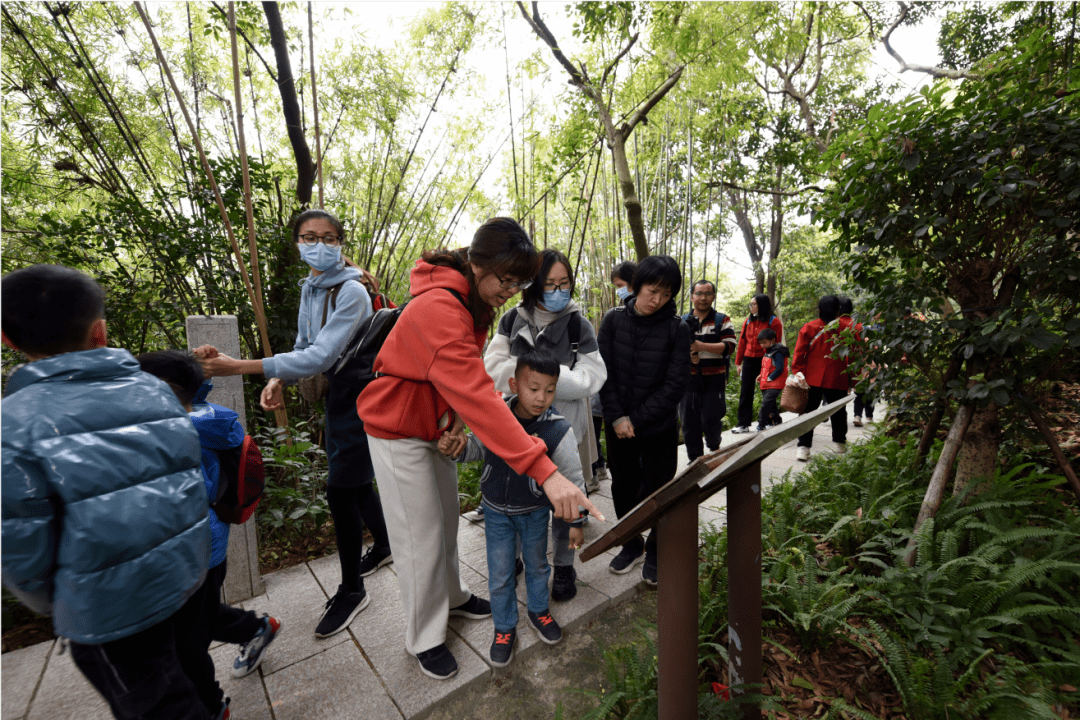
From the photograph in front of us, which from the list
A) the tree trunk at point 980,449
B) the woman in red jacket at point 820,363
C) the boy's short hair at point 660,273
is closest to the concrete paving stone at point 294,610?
the boy's short hair at point 660,273

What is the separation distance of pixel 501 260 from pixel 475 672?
1617 mm

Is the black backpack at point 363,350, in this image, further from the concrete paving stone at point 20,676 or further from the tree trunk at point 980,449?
the tree trunk at point 980,449

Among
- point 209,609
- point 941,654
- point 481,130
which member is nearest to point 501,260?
point 209,609

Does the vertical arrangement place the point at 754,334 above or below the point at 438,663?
above

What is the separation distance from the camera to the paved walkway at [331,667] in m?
1.62

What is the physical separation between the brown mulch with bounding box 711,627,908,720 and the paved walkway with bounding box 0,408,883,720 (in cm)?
71

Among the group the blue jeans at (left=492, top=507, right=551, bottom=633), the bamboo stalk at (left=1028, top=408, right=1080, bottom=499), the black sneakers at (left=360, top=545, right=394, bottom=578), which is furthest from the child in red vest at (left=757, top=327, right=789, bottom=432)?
the black sneakers at (left=360, top=545, right=394, bottom=578)

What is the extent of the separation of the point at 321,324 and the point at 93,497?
1142 millimetres

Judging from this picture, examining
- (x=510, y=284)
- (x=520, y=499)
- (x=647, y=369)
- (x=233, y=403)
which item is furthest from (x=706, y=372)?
(x=233, y=403)

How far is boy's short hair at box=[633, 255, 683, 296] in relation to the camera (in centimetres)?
221

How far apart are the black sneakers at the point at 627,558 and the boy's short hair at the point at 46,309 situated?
2366 millimetres

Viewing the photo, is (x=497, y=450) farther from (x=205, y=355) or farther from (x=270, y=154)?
(x=270, y=154)

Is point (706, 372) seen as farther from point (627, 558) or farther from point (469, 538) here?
point (469, 538)

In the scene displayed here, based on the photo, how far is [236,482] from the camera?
1524mm
